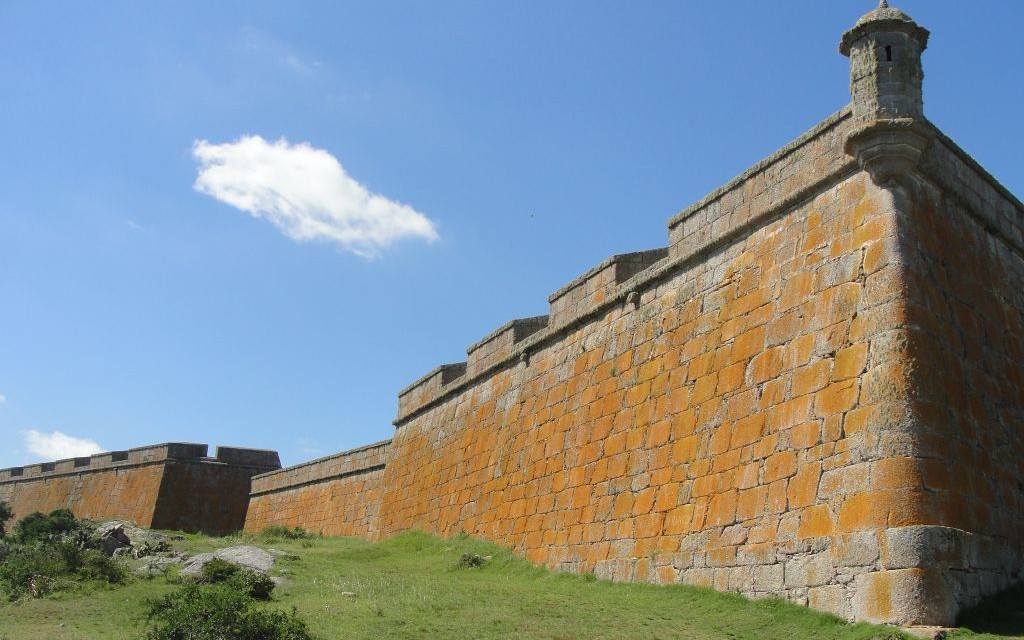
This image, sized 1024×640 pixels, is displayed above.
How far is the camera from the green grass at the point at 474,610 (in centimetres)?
859

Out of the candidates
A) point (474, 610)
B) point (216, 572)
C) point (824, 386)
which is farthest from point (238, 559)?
point (824, 386)

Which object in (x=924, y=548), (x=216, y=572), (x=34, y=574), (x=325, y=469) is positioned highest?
(x=325, y=469)

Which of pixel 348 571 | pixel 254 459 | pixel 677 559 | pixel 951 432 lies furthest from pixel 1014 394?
pixel 254 459

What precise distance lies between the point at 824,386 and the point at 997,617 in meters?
2.54

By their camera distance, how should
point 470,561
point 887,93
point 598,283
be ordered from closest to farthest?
point 887,93 → point 470,561 → point 598,283

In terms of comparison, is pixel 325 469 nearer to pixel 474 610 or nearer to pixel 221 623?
pixel 474 610

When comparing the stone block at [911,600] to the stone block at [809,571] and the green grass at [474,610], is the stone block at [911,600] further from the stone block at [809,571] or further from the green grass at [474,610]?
the stone block at [809,571]

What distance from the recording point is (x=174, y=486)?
28750 millimetres

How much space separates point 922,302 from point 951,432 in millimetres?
1254

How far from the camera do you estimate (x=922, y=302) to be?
29.1 ft

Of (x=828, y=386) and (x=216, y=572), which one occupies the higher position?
(x=828, y=386)

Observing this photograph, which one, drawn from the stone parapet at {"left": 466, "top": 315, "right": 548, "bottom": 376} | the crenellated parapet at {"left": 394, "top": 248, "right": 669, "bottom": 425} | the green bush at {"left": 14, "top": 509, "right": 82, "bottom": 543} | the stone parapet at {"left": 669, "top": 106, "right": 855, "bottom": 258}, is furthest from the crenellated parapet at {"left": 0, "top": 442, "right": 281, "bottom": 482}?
the stone parapet at {"left": 669, "top": 106, "right": 855, "bottom": 258}

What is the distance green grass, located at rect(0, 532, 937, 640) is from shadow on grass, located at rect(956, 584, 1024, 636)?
78 cm

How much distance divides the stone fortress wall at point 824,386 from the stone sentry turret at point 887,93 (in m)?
0.02
